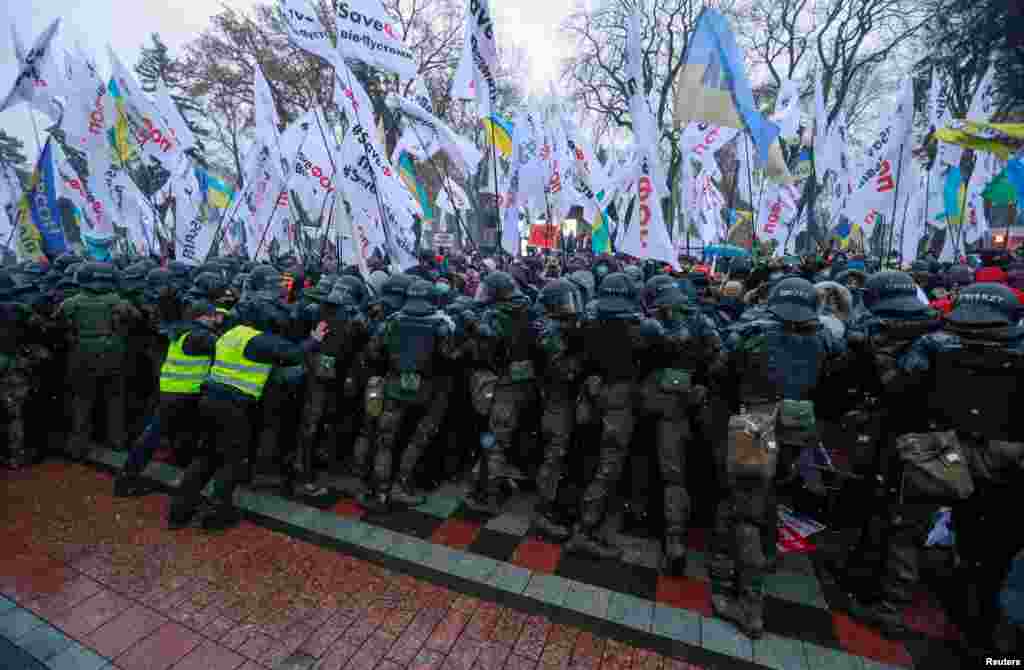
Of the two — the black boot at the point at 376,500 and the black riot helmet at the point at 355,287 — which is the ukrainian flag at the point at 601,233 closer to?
the black riot helmet at the point at 355,287

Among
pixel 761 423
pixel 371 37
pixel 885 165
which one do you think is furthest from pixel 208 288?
pixel 885 165

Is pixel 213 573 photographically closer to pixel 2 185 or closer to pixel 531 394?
pixel 531 394

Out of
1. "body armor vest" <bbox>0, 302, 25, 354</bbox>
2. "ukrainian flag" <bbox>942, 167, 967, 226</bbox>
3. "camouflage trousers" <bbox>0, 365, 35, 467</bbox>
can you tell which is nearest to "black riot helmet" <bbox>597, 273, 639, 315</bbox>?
"body armor vest" <bbox>0, 302, 25, 354</bbox>

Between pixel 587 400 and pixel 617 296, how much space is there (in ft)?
3.29

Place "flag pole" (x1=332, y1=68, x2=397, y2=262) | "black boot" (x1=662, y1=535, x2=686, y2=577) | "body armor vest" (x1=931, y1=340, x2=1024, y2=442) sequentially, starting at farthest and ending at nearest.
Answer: "flag pole" (x1=332, y1=68, x2=397, y2=262), "black boot" (x1=662, y1=535, x2=686, y2=577), "body armor vest" (x1=931, y1=340, x2=1024, y2=442)

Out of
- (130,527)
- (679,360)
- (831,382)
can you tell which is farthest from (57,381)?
(831,382)

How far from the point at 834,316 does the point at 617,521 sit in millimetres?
2933

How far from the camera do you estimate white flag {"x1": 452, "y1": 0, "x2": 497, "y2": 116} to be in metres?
6.74

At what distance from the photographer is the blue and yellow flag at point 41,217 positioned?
8656 mm

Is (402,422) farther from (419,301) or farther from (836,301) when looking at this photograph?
(836,301)

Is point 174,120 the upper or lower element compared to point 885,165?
upper

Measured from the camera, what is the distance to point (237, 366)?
14.1ft

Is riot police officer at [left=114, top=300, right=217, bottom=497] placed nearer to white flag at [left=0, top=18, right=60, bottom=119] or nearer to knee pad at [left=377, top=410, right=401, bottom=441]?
knee pad at [left=377, top=410, right=401, bottom=441]

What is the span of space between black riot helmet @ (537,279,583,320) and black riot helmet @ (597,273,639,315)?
343 millimetres
